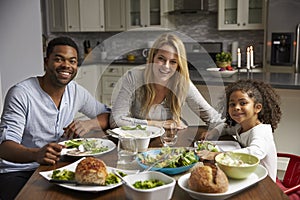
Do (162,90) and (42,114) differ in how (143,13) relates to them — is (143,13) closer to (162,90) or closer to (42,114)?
(162,90)

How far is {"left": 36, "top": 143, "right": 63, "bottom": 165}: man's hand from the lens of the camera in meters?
1.44

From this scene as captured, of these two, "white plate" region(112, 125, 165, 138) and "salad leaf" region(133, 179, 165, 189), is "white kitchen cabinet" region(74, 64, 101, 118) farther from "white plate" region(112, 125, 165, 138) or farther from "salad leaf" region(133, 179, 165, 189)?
"salad leaf" region(133, 179, 165, 189)

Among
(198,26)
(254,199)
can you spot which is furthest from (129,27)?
(254,199)

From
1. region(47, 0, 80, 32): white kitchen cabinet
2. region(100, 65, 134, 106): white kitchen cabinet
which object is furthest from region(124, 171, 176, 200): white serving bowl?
region(47, 0, 80, 32): white kitchen cabinet

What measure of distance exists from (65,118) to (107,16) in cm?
392

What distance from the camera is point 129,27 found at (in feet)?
18.3

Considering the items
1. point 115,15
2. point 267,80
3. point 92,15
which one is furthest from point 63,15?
point 267,80

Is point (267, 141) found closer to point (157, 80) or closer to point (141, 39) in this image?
point (157, 80)

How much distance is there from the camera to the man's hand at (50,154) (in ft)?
4.73

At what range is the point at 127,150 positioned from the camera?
4.91ft

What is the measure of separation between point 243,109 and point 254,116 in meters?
0.07

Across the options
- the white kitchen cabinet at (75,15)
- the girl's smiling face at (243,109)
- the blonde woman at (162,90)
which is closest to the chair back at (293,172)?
the girl's smiling face at (243,109)

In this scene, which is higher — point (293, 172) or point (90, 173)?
point (90, 173)

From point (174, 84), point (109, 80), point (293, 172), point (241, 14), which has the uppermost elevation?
point (241, 14)
